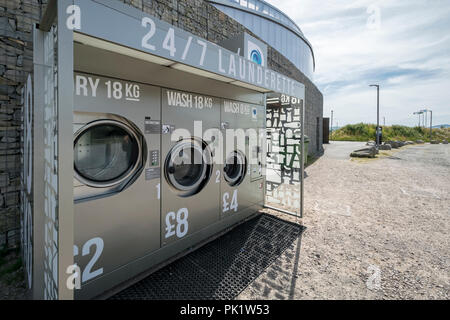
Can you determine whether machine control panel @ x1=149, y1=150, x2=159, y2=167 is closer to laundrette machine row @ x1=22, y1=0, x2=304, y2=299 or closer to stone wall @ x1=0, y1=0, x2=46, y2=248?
laundrette machine row @ x1=22, y1=0, x2=304, y2=299

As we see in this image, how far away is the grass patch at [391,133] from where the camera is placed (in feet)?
99.5

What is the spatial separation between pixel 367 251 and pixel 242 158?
2.12 meters

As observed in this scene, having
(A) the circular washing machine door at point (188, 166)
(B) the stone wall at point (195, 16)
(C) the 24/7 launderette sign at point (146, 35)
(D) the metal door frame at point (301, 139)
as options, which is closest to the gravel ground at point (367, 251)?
(D) the metal door frame at point (301, 139)

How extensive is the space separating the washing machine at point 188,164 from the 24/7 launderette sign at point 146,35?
0.67 meters

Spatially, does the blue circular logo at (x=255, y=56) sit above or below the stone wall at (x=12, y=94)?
above

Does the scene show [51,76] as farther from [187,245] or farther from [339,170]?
[339,170]

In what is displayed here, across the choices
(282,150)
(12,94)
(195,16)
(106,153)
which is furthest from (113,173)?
(195,16)

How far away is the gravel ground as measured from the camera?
6.90 feet

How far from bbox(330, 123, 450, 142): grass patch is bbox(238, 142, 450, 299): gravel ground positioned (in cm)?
2947

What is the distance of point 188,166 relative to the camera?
288cm

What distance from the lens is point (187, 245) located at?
277 centimetres

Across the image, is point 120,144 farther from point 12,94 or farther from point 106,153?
point 12,94

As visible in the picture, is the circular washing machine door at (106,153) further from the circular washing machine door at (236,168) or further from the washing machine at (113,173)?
the circular washing machine door at (236,168)
